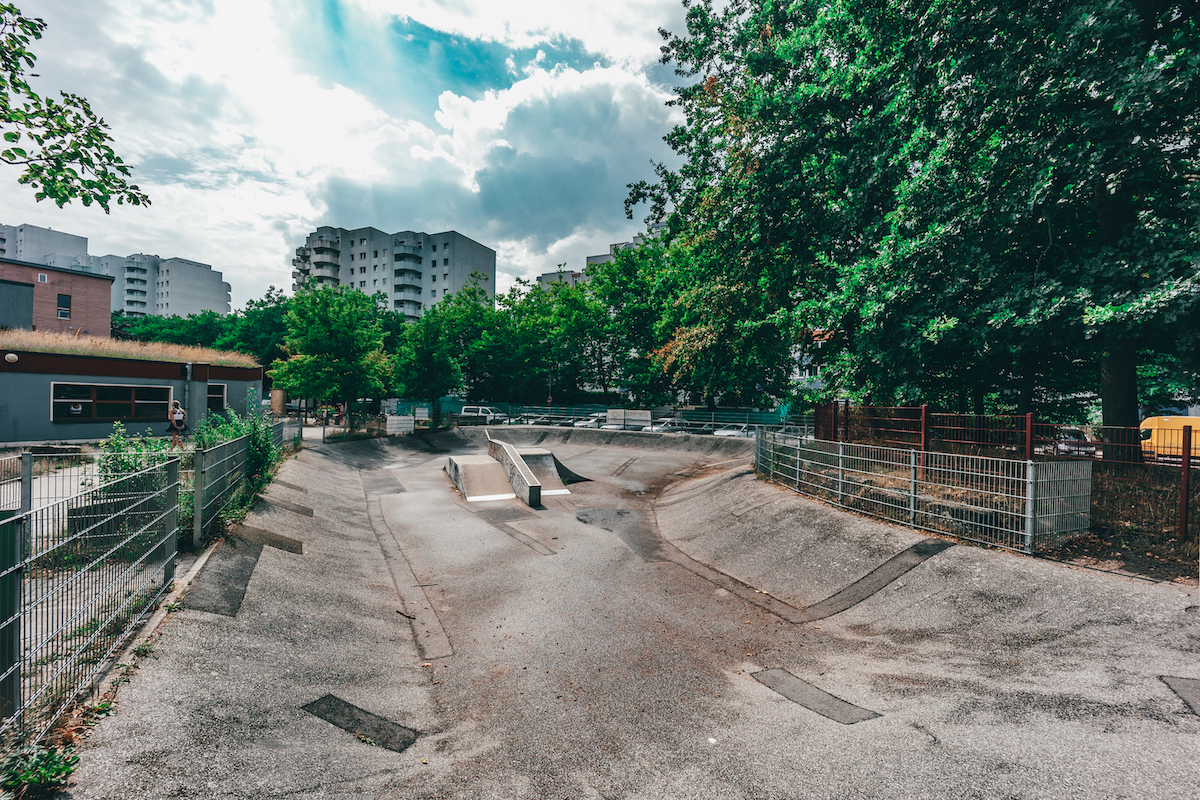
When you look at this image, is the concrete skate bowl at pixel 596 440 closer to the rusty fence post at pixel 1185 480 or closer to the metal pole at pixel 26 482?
the rusty fence post at pixel 1185 480

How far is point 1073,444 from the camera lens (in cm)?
851

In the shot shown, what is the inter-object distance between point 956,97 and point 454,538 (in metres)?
15.0

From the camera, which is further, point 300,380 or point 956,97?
point 300,380

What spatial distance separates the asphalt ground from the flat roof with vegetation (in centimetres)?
1890

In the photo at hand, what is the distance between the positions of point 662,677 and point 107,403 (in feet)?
91.5

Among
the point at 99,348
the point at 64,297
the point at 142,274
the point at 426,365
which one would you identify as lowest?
the point at 99,348

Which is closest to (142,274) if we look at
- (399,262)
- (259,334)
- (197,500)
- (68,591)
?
(399,262)

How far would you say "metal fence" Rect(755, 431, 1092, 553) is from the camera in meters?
7.43

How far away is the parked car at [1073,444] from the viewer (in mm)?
8234

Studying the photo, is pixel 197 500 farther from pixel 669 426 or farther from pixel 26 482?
pixel 669 426

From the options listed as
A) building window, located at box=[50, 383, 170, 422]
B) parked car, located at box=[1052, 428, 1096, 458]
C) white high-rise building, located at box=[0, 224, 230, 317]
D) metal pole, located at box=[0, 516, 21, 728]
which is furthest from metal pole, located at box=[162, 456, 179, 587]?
white high-rise building, located at box=[0, 224, 230, 317]

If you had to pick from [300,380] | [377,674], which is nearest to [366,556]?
[377,674]

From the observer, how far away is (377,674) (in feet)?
18.5

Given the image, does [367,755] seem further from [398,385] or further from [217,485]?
[398,385]
